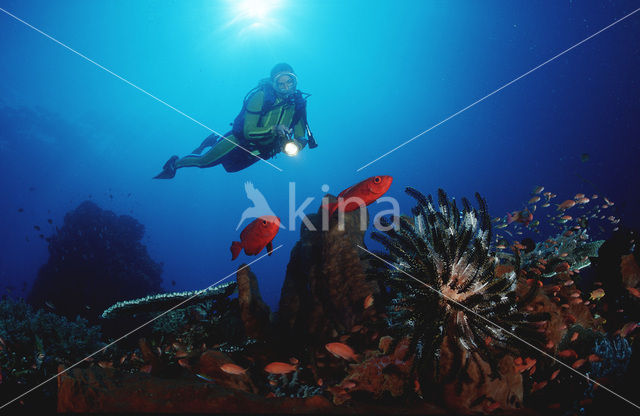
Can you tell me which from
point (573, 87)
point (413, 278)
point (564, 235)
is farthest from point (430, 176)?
point (413, 278)

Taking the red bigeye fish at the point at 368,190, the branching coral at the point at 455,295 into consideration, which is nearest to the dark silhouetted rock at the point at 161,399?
the branching coral at the point at 455,295

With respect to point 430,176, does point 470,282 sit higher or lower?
lower

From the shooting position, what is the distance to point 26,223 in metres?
47.7

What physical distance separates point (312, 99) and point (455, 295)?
7477cm

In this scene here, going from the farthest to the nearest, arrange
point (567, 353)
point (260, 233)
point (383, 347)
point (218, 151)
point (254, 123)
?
point (218, 151) → point (254, 123) → point (260, 233) → point (567, 353) → point (383, 347)

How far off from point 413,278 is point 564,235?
22.2 ft

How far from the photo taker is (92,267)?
15430 millimetres

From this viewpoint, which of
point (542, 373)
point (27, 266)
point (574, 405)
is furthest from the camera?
point (27, 266)

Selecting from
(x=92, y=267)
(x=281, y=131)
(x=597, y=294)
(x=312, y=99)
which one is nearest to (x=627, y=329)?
(x=597, y=294)

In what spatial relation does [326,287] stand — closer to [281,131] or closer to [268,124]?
[281,131]

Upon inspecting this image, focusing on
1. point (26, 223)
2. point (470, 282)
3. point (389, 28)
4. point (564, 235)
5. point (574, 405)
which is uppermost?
point (389, 28)

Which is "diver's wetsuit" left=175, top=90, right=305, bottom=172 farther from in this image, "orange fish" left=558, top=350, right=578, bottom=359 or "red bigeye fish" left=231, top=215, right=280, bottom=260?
"orange fish" left=558, top=350, right=578, bottom=359

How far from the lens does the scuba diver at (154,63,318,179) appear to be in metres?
9.66

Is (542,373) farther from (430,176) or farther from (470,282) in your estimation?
(430,176)
